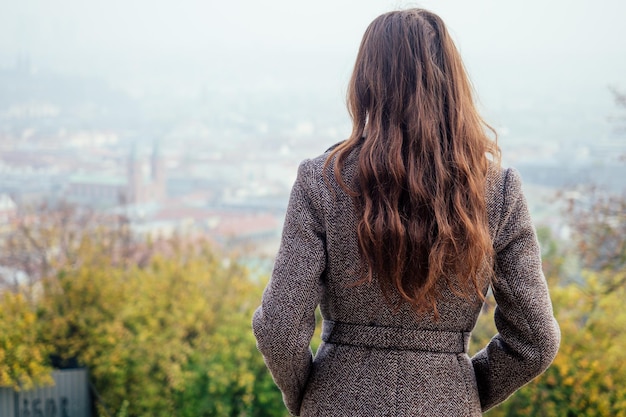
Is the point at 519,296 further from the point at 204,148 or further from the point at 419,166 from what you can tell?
the point at 204,148

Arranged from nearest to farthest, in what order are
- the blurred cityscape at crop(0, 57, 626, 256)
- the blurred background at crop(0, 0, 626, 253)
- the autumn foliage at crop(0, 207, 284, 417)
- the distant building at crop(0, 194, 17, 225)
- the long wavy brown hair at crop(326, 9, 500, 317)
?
the long wavy brown hair at crop(326, 9, 500, 317) < the autumn foliage at crop(0, 207, 284, 417) < the distant building at crop(0, 194, 17, 225) < the blurred cityscape at crop(0, 57, 626, 256) < the blurred background at crop(0, 0, 626, 253)

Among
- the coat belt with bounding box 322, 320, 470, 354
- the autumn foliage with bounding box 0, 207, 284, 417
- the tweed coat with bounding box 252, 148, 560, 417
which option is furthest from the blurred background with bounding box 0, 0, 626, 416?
the coat belt with bounding box 322, 320, 470, 354

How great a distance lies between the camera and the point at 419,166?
3.69 ft

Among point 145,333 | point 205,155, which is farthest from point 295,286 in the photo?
point 205,155

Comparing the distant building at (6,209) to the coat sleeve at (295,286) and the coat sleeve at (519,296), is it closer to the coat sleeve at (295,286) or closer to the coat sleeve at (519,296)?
the coat sleeve at (295,286)

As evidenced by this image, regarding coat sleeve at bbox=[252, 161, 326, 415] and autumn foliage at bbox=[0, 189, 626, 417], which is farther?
autumn foliage at bbox=[0, 189, 626, 417]

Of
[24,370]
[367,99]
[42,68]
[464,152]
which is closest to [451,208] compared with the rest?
[464,152]

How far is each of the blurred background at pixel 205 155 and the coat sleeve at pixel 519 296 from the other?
0.43 m

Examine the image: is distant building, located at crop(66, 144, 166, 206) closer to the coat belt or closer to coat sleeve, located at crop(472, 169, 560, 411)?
the coat belt

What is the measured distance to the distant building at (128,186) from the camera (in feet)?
18.3

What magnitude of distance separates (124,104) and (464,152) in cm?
644

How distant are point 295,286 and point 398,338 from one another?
0.21 m

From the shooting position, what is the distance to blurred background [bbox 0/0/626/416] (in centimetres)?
351

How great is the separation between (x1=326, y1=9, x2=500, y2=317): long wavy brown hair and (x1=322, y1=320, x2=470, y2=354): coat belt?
58 millimetres
